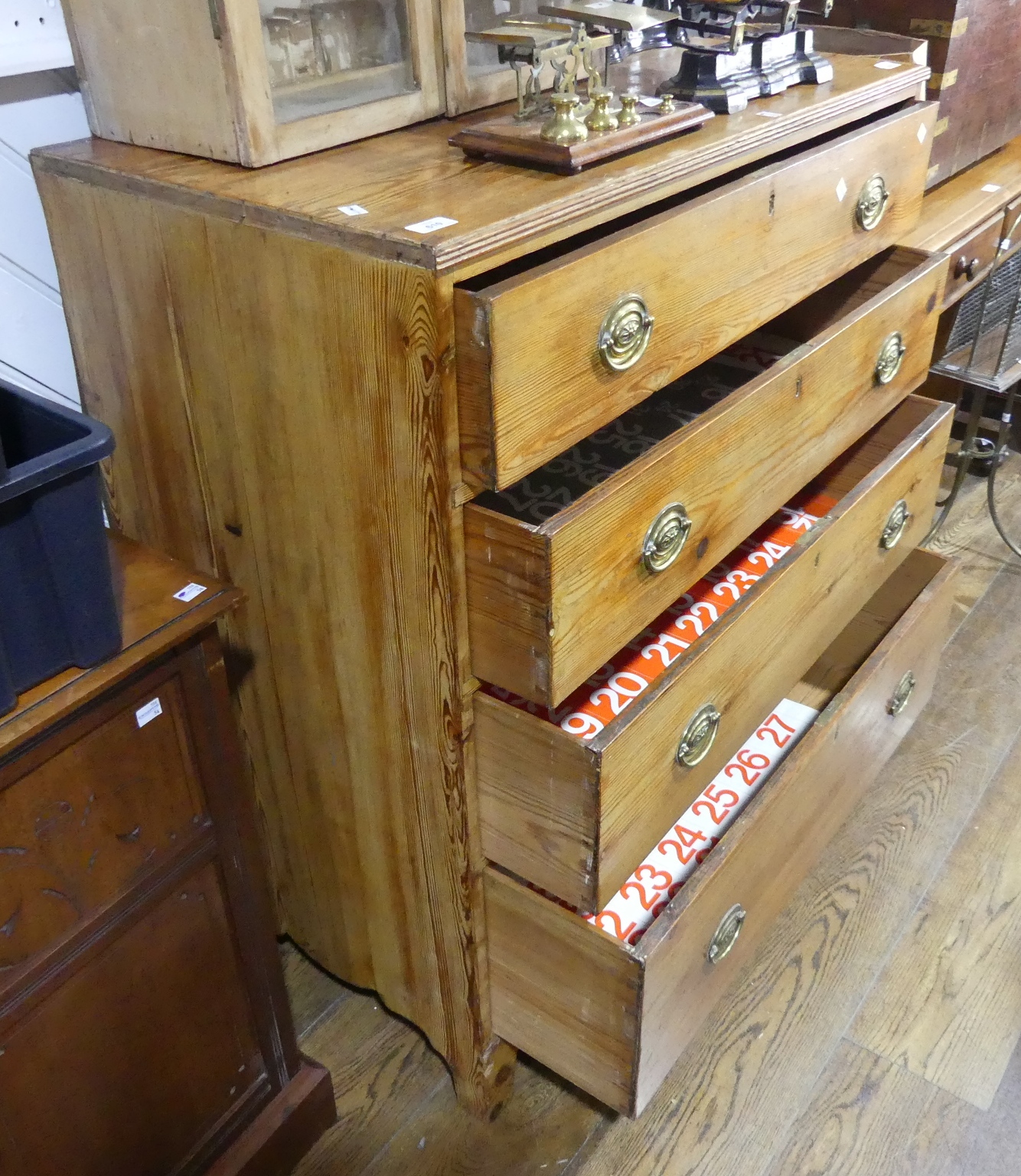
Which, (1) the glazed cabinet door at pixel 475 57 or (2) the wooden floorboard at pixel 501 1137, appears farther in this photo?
(2) the wooden floorboard at pixel 501 1137

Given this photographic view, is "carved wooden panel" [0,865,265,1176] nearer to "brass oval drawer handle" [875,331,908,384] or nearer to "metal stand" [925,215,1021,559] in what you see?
"brass oval drawer handle" [875,331,908,384]

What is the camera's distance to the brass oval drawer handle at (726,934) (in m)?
1.14

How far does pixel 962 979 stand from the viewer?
138cm

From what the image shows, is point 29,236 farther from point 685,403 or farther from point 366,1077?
point 366,1077

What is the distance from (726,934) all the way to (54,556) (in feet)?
2.65

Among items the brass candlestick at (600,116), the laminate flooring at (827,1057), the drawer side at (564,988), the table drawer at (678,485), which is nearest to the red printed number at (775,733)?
the laminate flooring at (827,1057)

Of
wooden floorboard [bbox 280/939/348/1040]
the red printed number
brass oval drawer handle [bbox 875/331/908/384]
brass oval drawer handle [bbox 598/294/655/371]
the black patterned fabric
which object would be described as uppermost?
brass oval drawer handle [bbox 598/294/655/371]

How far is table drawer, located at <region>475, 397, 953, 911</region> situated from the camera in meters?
0.92

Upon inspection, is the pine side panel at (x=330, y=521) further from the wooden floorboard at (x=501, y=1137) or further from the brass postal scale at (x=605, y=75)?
the brass postal scale at (x=605, y=75)

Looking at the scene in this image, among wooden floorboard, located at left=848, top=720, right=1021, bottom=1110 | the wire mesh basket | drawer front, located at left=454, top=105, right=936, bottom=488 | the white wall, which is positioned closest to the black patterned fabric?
drawer front, located at left=454, top=105, right=936, bottom=488

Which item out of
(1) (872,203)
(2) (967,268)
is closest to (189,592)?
(1) (872,203)

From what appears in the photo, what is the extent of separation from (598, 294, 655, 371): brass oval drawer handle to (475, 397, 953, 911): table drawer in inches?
11.8

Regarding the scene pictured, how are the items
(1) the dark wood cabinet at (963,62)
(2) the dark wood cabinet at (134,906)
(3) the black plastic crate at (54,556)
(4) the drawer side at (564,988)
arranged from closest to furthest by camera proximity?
(3) the black plastic crate at (54,556) → (2) the dark wood cabinet at (134,906) → (4) the drawer side at (564,988) → (1) the dark wood cabinet at (963,62)

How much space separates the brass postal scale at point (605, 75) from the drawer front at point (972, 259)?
67 cm
